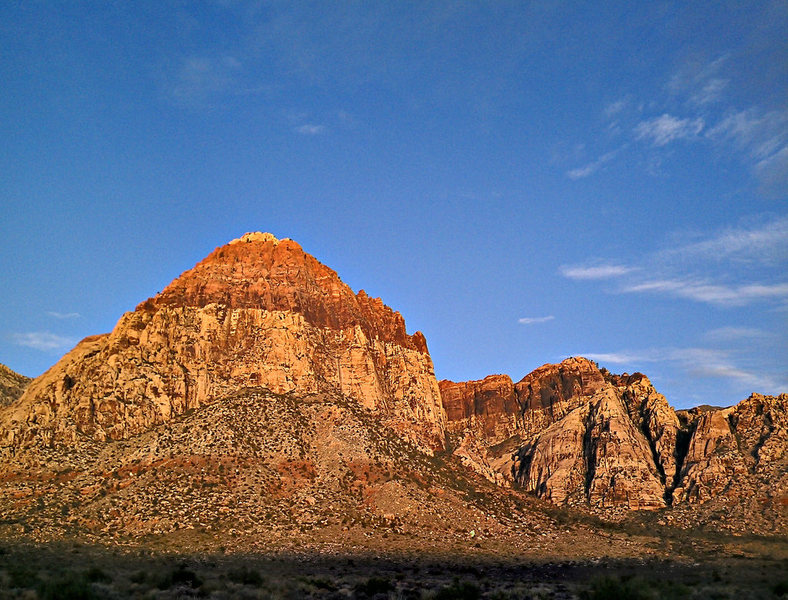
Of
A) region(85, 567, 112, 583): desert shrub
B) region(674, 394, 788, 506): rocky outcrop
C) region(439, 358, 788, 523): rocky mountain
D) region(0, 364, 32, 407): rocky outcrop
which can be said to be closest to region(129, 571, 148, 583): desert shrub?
region(85, 567, 112, 583): desert shrub

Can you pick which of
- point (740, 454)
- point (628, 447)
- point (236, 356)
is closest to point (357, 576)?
point (236, 356)

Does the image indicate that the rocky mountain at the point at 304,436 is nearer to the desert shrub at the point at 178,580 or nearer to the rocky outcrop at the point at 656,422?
the rocky outcrop at the point at 656,422

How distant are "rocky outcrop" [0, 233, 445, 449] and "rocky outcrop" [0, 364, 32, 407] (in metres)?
12.9

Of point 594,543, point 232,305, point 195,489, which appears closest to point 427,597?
point 195,489

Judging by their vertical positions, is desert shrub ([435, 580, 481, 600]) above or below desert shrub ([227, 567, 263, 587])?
below

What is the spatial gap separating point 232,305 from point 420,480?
4701 centimetres

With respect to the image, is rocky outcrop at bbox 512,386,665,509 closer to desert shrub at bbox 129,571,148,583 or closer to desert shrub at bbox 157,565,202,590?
desert shrub at bbox 157,565,202,590

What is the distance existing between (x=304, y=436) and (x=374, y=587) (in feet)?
179

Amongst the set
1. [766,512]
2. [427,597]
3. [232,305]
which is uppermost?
[232,305]

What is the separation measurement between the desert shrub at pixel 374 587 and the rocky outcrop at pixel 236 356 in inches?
2394

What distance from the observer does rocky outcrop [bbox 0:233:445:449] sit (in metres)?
100

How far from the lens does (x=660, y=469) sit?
126 meters

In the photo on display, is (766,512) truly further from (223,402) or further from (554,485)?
(223,402)

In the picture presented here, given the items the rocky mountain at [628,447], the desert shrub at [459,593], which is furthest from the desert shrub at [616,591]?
the rocky mountain at [628,447]
